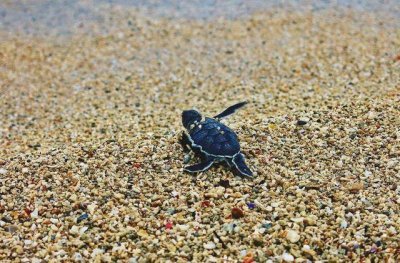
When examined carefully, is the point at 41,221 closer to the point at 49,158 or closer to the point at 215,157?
the point at 49,158

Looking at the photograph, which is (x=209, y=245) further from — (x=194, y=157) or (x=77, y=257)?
(x=194, y=157)

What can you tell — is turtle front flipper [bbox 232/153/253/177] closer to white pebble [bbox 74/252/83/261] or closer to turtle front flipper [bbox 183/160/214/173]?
turtle front flipper [bbox 183/160/214/173]

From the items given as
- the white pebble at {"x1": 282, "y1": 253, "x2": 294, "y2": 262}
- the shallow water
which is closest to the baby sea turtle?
the white pebble at {"x1": 282, "y1": 253, "x2": 294, "y2": 262}

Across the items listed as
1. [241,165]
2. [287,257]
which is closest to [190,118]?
[241,165]

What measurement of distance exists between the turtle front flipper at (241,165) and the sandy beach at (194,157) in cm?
7

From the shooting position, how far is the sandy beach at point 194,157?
316cm

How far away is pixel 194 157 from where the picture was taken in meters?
3.95

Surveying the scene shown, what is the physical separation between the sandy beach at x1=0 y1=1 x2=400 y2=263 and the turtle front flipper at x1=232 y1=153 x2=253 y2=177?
2.9 inches

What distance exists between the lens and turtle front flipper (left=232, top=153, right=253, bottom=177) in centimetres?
362

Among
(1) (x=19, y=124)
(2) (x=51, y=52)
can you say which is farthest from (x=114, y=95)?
(2) (x=51, y=52)

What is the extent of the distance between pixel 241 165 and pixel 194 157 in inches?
18.0

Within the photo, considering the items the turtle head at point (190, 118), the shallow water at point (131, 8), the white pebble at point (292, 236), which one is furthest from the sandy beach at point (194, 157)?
the shallow water at point (131, 8)

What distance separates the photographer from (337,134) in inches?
167

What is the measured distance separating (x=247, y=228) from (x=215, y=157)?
2.15 feet
